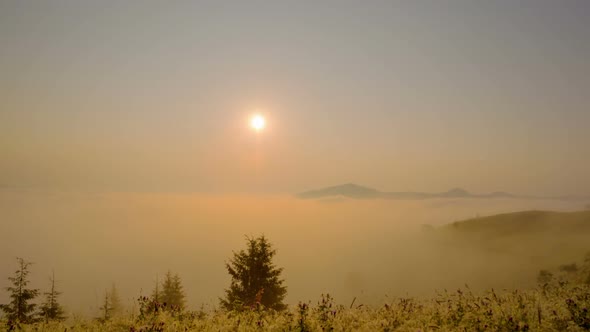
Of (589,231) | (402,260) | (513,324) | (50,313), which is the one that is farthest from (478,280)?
(513,324)

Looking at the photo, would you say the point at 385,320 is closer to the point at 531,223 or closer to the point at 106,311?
the point at 106,311

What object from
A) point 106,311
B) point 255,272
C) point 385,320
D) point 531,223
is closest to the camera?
point 385,320

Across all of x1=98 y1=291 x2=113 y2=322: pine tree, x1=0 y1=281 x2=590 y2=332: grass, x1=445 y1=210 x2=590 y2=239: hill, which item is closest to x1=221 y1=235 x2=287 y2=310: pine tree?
x1=98 y1=291 x2=113 y2=322: pine tree

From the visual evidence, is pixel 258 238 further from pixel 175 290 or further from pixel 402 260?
pixel 402 260

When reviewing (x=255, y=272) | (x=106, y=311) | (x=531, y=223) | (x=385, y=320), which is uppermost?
(x=385, y=320)

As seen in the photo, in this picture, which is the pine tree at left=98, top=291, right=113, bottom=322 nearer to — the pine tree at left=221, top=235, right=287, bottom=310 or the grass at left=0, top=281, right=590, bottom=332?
the grass at left=0, top=281, right=590, bottom=332

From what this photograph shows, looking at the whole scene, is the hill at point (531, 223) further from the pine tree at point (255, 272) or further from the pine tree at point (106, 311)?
the pine tree at point (106, 311)

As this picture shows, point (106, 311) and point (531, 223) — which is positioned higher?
point (531, 223)

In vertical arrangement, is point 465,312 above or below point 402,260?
above

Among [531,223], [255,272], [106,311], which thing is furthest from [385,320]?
[531,223]

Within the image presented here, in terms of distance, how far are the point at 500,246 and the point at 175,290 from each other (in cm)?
10828

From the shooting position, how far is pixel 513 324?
6.45 meters

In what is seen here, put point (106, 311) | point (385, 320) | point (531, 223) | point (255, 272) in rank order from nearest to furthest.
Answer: point (385, 320) → point (255, 272) → point (106, 311) → point (531, 223)

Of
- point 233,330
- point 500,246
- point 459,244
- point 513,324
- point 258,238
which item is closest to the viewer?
point 513,324
